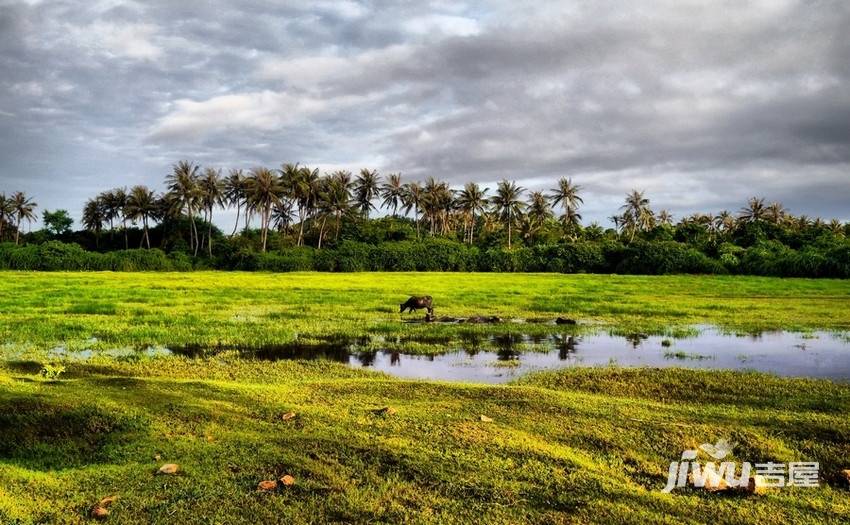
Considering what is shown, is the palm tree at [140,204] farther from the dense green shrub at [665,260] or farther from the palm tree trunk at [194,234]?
the dense green shrub at [665,260]

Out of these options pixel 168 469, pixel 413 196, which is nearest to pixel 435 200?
pixel 413 196

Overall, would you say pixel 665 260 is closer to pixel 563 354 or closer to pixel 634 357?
pixel 634 357

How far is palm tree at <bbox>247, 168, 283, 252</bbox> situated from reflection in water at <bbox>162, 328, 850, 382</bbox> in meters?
73.5

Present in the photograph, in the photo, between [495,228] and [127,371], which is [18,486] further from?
[495,228]

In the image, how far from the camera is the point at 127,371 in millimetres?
13117

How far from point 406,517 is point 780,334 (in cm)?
2005

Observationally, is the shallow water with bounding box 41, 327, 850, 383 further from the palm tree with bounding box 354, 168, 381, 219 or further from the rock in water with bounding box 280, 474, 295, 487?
the palm tree with bounding box 354, 168, 381, 219

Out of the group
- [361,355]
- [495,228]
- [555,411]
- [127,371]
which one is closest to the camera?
[555,411]

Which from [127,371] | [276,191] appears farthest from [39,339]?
[276,191]

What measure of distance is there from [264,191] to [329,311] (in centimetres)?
6604

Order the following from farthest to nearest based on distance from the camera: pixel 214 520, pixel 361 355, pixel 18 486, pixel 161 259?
pixel 161 259
pixel 361 355
pixel 18 486
pixel 214 520

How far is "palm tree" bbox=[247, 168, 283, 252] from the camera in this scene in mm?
88438

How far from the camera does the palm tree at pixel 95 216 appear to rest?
10262 cm

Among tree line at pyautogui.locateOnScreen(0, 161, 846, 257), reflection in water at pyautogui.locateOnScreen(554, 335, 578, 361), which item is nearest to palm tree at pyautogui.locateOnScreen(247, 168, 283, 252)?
tree line at pyautogui.locateOnScreen(0, 161, 846, 257)
